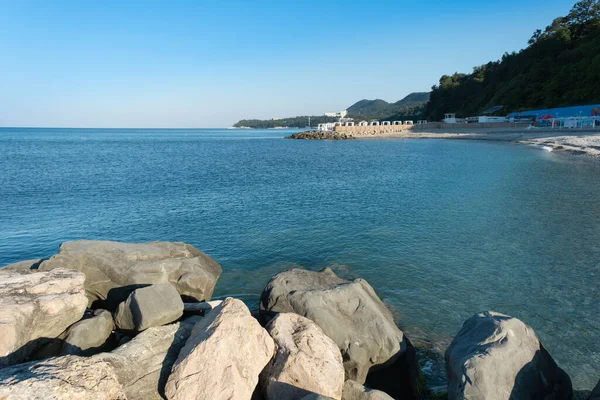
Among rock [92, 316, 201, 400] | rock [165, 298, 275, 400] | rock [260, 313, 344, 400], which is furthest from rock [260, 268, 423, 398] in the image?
rock [92, 316, 201, 400]

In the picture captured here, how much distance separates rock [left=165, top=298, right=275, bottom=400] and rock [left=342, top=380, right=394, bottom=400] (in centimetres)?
147

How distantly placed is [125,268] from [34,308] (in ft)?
11.1

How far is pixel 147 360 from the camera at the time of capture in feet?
21.5

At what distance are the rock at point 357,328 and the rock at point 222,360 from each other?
1.74 m

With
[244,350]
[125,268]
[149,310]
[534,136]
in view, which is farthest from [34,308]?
[534,136]

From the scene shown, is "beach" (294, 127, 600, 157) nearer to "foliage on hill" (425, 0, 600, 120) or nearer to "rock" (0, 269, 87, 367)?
"foliage on hill" (425, 0, 600, 120)

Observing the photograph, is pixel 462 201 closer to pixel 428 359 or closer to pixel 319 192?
pixel 319 192

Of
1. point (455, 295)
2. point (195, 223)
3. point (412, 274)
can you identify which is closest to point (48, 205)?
point (195, 223)

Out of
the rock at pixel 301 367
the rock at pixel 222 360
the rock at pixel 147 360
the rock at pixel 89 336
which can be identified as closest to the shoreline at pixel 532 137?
the rock at pixel 301 367

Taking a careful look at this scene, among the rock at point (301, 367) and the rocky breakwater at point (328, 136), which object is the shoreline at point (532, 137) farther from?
the rock at point (301, 367)

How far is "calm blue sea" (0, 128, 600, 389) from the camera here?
11273 mm

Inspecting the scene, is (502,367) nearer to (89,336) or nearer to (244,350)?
(244,350)

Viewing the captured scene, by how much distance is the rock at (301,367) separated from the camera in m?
6.10

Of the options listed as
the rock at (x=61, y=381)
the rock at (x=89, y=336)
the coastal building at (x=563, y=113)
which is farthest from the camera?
the coastal building at (x=563, y=113)
